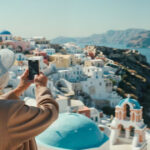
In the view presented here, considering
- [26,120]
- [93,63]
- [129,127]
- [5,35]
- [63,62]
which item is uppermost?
[26,120]

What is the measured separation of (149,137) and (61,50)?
38945 mm

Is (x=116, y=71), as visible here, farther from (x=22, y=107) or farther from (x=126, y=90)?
(x=22, y=107)

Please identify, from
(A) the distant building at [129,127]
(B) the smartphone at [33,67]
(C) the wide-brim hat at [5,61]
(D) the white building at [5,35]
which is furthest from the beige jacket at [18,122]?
(D) the white building at [5,35]

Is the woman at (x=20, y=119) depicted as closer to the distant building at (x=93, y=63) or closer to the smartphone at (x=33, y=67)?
the smartphone at (x=33, y=67)

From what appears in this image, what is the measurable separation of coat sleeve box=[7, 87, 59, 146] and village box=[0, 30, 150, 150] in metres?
1.22

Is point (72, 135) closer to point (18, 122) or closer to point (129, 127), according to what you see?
point (129, 127)

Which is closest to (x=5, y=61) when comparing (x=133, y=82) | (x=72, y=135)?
(x=72, y=135)

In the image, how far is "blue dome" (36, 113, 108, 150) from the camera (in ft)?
24.8

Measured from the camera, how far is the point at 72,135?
7.68 m

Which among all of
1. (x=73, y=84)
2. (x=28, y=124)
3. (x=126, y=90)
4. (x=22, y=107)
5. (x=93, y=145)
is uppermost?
(x=22, y=107)

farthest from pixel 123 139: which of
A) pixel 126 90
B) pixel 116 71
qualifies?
pixel 116 71

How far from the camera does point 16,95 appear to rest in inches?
99.7

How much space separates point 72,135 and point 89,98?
22.6 metres

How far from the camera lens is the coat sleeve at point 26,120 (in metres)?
1.80
